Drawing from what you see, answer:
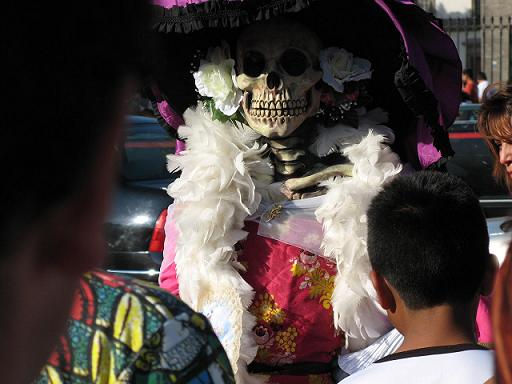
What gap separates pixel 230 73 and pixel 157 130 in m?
3.86

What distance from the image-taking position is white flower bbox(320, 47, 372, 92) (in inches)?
109

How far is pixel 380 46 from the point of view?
2.92 meters

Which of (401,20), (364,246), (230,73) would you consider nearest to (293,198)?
(364,246)

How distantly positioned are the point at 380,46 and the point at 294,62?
0.32 metres

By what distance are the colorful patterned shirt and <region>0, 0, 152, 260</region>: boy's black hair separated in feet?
1.30

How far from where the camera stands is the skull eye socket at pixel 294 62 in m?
2.80

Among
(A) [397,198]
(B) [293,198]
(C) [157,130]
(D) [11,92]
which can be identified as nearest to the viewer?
(D) [11,92]

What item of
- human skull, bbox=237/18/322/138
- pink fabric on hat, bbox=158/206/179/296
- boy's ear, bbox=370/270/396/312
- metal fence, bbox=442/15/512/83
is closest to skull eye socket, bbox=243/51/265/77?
human skull, bbox=237/18/322/138

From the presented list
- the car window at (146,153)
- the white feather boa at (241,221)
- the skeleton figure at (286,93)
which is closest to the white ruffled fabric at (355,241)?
the white feather boa at (241,221)

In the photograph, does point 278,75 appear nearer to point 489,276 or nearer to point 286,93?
point 286,93

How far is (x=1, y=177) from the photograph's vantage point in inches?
25.1

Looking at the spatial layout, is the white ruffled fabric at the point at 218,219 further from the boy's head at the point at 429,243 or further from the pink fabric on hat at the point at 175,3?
the boy's head at the point at 429,243

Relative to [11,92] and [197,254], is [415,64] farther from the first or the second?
[11,92]

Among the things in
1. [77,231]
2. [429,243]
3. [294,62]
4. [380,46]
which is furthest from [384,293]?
[77,231]
